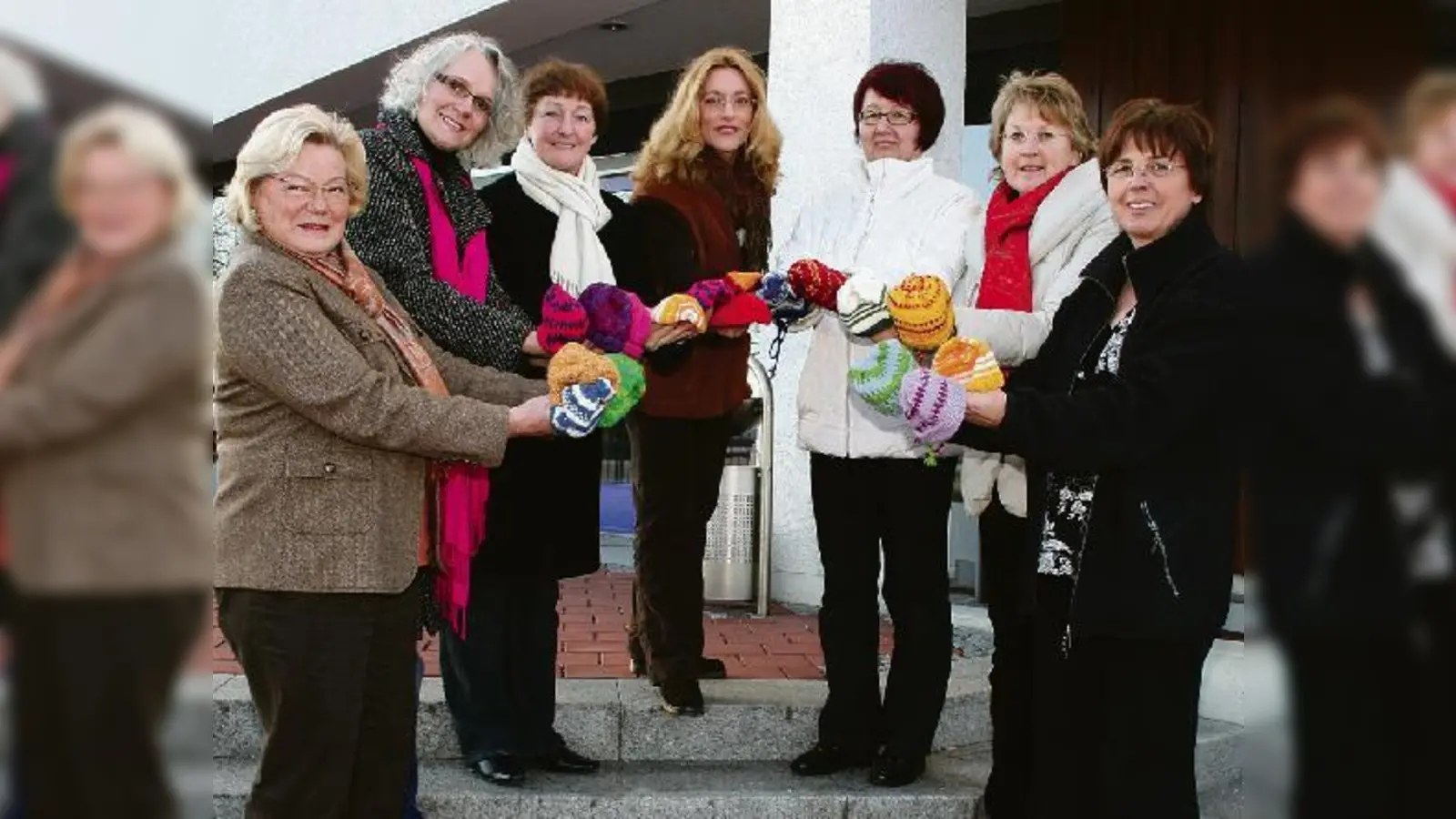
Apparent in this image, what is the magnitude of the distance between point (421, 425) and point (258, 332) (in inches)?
11.2

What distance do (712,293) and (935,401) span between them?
1.27 metres

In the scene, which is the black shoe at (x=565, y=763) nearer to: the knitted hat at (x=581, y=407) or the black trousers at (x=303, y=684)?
the black trousers at (x=303, y=684)

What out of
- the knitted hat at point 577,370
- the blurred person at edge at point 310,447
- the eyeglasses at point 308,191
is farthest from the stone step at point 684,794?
the eyeglasses at point 308,191

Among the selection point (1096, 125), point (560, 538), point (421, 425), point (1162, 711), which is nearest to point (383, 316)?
point (421, 425)

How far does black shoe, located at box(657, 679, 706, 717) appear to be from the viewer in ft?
12.6

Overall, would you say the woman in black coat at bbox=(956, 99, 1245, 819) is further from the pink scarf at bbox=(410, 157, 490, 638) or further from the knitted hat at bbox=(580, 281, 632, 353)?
the pink scarf at bbox=(410, 157, 490, 638)

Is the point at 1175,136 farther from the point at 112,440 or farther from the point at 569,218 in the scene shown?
the point at 112,440

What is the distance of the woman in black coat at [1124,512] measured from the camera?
1.95 m

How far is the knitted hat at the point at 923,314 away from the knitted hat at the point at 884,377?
1.24ft

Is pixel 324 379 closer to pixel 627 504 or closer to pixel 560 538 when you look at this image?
pixel 560 538

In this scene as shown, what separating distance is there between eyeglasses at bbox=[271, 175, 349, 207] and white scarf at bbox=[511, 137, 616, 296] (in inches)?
43.8

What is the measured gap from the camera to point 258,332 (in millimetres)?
2084

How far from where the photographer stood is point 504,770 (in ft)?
11.2

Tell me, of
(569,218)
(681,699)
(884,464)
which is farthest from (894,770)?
(569,218)
